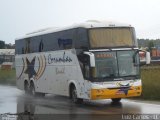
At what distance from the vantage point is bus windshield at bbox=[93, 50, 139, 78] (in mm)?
19031


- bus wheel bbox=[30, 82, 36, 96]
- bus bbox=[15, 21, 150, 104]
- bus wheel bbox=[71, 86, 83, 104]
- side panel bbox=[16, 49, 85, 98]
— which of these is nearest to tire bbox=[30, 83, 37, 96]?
bus wheel bbox=[30, 82, 36, 96]

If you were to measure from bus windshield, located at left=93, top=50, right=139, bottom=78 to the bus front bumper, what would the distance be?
0.59 m

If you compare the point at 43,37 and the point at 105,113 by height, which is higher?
the point at 43,37

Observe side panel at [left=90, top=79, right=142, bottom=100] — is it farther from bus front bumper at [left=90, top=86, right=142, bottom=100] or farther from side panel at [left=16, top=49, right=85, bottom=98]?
side panel at [left=16, top=49, right=85, bottom=98]

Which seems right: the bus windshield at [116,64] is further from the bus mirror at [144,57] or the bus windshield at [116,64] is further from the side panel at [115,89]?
the bus mirror at [144,57]

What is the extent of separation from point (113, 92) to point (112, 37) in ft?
7.84

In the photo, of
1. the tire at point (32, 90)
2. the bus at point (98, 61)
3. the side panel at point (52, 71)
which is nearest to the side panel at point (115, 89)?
the bus at point (98, 61)

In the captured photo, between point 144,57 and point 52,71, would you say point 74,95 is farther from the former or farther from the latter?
point 144,57

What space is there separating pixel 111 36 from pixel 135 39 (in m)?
1.14

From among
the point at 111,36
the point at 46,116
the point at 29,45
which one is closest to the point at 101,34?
the point at 111,36

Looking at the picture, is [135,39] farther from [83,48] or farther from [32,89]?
[32,89]

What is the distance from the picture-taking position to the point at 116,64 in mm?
19219

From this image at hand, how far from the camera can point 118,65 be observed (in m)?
19.2

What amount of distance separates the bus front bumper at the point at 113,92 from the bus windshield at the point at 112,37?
1.87m
